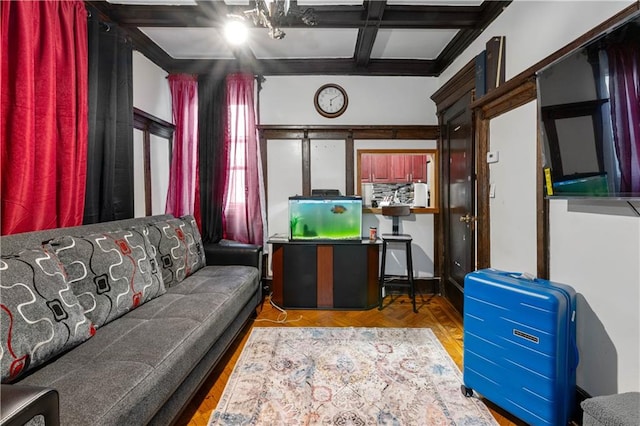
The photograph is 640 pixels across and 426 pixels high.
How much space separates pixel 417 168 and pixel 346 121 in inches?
113

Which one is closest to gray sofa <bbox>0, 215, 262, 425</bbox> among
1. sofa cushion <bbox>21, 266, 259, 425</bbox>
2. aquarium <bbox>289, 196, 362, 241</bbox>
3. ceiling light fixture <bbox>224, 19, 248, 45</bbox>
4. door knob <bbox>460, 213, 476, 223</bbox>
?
sofa cushion <bbox>21, 266, 259, 425</bbox>

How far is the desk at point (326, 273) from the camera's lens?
3.09m

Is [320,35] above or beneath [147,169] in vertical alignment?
above

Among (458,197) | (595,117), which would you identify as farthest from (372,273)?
(595,117)

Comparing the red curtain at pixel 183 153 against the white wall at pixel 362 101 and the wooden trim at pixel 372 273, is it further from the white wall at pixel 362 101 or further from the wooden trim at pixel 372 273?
the wooden trim at pixel 372 273

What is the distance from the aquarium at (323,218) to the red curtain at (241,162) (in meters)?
0.51

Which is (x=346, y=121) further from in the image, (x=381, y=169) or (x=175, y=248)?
(x=381, y=169)

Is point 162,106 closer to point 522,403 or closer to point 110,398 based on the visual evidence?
point 110,398

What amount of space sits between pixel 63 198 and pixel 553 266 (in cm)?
296

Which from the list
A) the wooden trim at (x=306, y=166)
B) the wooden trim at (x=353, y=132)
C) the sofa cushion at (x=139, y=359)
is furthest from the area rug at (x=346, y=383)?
the wooden trim at (x=353, y=132)

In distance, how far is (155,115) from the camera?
3104mm

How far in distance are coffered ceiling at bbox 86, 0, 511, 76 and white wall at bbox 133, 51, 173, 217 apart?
150mm

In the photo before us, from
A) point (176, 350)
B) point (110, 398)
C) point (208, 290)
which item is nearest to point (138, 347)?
point (176, 350)

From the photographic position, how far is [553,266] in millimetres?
1772
